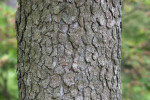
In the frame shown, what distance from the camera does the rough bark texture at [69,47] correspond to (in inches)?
43.5

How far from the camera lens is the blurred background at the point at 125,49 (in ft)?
10.7

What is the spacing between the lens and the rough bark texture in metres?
1.11

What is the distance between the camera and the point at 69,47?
1111mm

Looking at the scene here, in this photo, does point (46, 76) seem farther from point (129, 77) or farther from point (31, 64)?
point (129, 77)

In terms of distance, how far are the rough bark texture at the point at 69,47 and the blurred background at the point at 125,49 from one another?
4.84 ft

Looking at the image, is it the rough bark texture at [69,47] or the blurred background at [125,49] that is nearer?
the rough bark texture at [69,47]

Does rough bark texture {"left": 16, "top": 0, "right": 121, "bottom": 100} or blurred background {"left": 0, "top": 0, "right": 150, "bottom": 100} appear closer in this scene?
rough bark texture {"left": 16, "top": 0, "right": 121, "bottom": 100}

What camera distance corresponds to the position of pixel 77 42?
1.11 metres

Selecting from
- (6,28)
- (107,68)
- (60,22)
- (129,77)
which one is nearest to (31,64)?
(60,22)

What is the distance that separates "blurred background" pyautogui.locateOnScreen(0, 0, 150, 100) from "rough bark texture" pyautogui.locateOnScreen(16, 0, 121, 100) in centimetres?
147

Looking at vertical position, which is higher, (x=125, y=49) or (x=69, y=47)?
(x=125, y=49)

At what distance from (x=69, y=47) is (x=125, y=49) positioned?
219 centimetres

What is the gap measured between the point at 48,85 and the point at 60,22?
0.39m

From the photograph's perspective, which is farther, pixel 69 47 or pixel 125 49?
pixel 125 49
